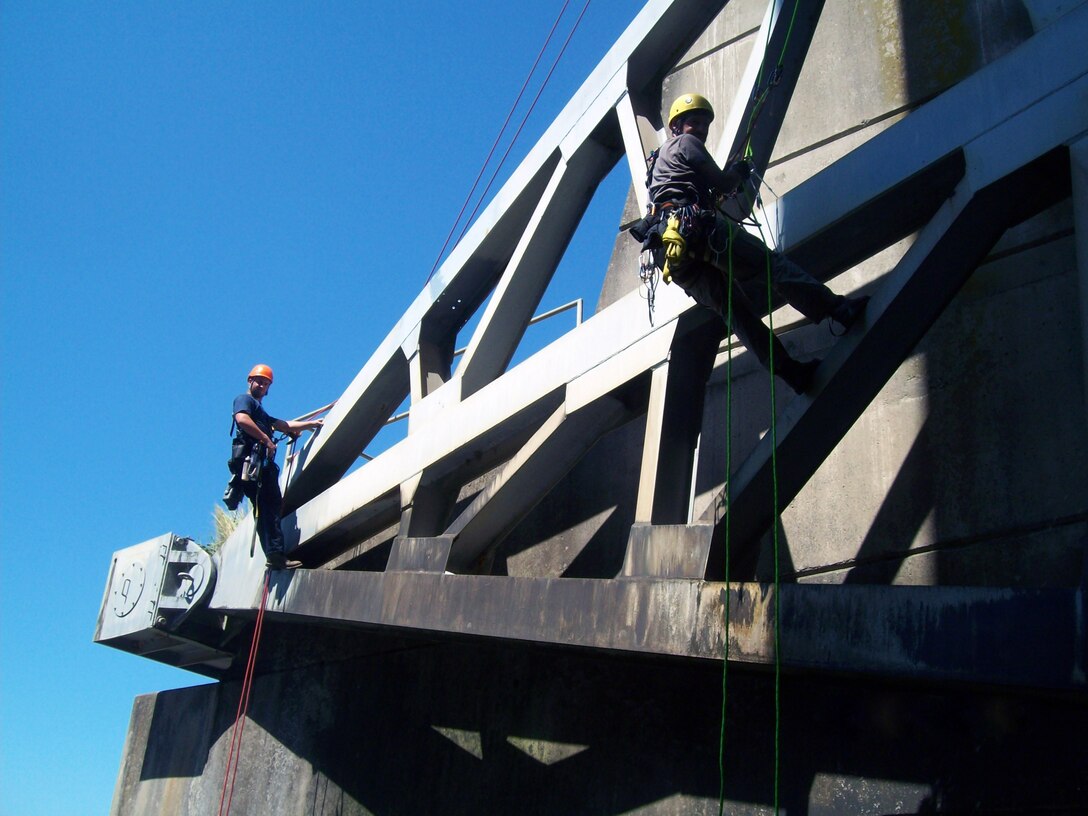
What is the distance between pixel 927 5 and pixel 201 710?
8.21 metres

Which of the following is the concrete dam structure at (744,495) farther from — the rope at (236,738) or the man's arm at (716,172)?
the man's arm at (716,172)

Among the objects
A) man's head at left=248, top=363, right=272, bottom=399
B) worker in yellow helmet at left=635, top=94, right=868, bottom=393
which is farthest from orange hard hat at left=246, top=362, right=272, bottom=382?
Result: worker in yellow helmet at left=635, top=94, right=868, bottom=393

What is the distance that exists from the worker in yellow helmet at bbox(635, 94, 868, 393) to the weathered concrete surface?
1679mm

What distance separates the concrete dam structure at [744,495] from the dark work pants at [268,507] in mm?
294

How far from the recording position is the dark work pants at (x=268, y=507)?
853 cm

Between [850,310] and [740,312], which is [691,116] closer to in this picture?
[740,312]

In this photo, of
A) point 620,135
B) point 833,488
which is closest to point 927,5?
point 620,135

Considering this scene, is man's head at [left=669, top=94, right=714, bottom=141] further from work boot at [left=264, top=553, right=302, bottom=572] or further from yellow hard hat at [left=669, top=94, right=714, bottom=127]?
work boot at [left=264, top=553, right=302, bottom=572]

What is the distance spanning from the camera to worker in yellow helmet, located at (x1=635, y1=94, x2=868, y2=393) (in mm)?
5137

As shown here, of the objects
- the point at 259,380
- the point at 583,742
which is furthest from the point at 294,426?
the point at 583,742

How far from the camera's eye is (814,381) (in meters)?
5.10

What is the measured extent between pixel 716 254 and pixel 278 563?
4707 millimetres

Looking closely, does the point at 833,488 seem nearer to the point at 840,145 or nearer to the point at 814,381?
the point at 814,381

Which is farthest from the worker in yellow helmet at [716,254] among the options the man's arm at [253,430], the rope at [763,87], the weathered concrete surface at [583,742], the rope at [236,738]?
the rope at [236,738]
